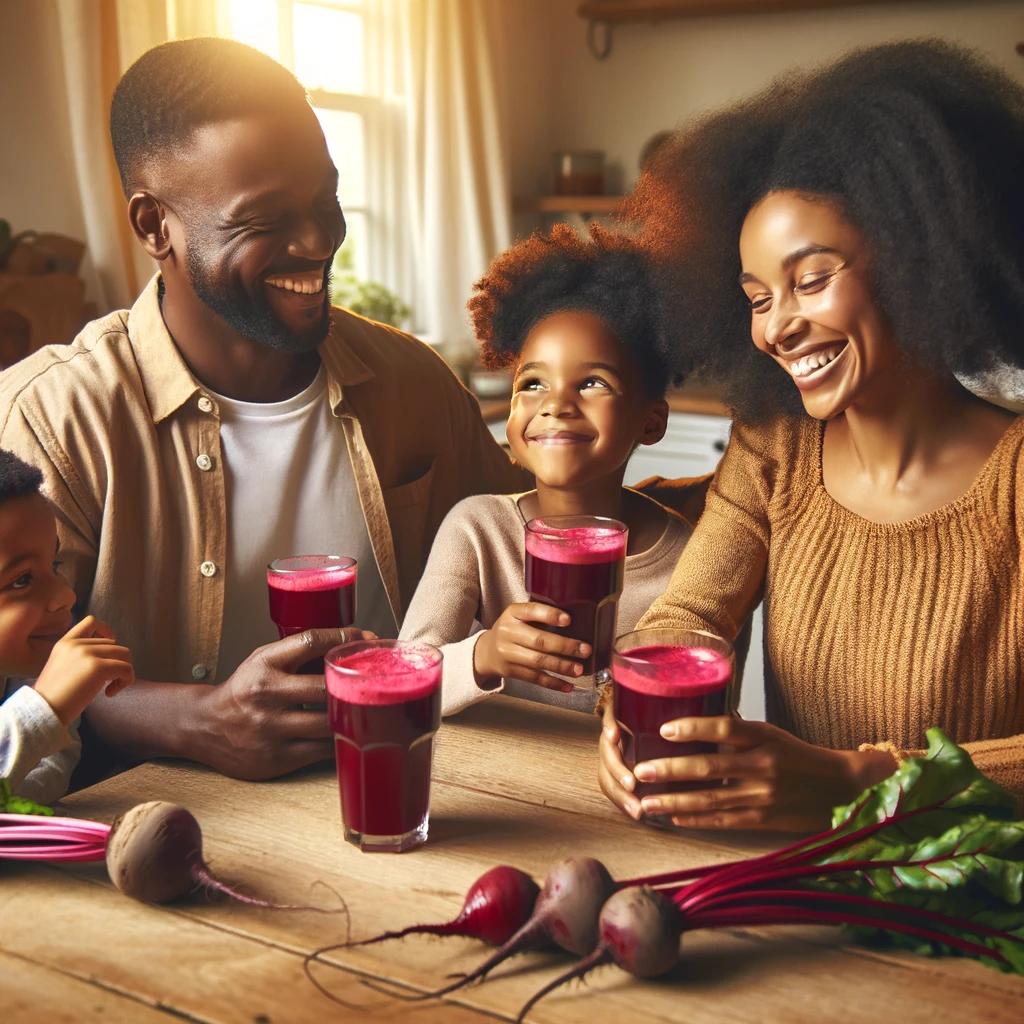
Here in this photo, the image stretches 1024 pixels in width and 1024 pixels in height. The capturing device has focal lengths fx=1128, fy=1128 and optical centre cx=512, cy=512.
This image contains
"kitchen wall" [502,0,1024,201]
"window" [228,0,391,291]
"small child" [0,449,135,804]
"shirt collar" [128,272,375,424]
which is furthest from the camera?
"kitchen wall" [502,0,1024,201]

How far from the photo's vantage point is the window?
434cm

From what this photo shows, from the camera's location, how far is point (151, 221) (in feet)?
6.21

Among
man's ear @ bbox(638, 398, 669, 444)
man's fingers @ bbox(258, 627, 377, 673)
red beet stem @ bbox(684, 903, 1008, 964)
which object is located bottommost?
red beet stem @ bbox(684, 903, 1008, 964)

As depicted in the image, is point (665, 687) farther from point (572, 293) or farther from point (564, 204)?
point (564, 204)

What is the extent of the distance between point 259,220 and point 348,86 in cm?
328

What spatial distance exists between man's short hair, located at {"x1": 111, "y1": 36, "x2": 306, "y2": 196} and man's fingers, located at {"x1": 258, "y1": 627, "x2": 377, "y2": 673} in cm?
87

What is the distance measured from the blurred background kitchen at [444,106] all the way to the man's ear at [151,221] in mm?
1318

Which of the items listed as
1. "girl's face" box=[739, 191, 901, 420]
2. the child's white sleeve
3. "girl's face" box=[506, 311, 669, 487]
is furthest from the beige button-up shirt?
"girl's face" box=[739, 191, 901, 420]

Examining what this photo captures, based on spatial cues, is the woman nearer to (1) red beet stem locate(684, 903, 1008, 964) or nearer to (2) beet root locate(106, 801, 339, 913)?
(1) red beet stem locate(684, 903, 1008, 964)

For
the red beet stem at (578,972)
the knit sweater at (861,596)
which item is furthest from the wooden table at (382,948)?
the knit sweater at (861,596)

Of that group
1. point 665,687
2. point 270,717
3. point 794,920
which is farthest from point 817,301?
point 270,717

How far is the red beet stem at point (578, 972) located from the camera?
3.06 feet

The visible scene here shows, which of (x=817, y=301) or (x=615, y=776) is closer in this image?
(x=615, y=776)

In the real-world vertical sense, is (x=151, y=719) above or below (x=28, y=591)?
below
